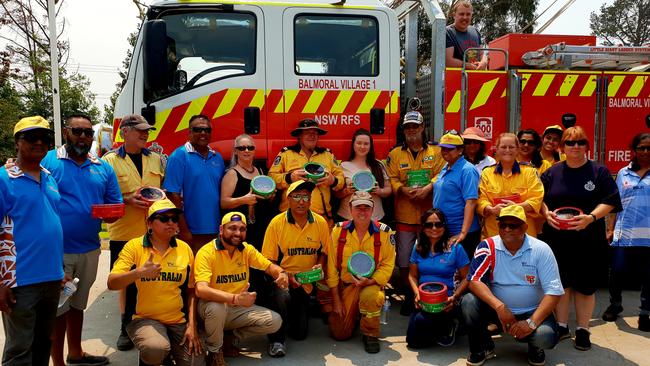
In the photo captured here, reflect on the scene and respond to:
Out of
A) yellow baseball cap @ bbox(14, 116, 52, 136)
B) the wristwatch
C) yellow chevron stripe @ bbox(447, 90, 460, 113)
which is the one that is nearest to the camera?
yellow baseball cap @ bbox(14, 116, 52, 136)

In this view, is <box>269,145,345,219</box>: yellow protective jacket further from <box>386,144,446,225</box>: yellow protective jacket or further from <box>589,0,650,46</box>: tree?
<box>589,0,650,46</box>: tree

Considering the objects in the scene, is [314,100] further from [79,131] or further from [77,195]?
[77,195]

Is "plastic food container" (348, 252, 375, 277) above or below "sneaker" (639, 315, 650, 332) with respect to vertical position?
above

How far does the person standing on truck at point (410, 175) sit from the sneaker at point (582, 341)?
1494 mm

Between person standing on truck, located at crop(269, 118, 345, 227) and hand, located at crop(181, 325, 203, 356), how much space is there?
1466mm

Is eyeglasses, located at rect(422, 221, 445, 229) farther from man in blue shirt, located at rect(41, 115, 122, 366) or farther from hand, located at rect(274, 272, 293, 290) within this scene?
man in blue shirt, located at rect(41, 115, 122, 366)

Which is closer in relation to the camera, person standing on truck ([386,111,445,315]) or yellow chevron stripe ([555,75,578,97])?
person standing on truck ([386,111,445,315])

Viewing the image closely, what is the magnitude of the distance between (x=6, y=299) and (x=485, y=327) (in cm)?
318

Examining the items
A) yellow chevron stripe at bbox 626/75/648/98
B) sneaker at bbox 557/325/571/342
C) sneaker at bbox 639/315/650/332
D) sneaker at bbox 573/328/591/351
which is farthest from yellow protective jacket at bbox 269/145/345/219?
yellow chevron stripe at bbox 626/75/648/98

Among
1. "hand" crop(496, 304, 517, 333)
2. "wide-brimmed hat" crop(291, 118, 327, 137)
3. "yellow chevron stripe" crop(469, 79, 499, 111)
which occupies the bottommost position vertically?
"hand" crop(496, 304, 517, 333)

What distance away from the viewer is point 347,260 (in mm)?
4453

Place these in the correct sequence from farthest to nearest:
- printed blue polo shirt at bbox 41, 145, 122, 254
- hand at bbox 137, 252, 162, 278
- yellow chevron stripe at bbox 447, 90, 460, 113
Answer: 1. yellow chevron stripe at bbox 447, 90, 460, 113
2. printed blue polo shirt at bbox 41, 145, 122, 254
3. hand at bbox 137, 252, 162, 278

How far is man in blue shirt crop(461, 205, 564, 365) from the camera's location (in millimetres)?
3818

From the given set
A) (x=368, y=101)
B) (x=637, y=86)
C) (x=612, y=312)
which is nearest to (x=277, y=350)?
(x=368, y=101)
